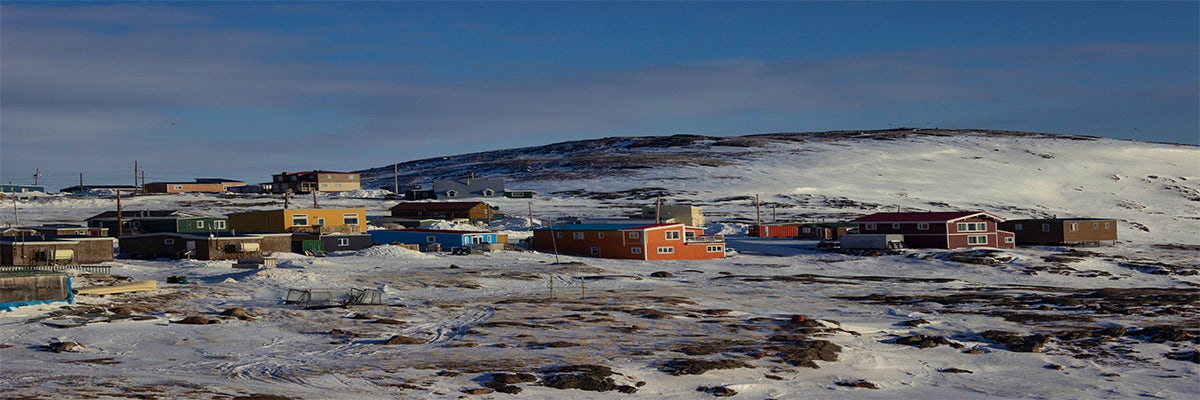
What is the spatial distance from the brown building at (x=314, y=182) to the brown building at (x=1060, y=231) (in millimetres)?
93377

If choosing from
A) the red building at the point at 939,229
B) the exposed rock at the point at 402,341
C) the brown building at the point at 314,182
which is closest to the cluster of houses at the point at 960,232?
the red building at the point at 939,229

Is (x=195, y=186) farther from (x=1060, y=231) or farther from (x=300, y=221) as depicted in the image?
(x=1060, y=231)

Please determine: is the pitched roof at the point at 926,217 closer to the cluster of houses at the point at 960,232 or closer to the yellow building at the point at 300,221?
the cluster of houses at the point at 960,232

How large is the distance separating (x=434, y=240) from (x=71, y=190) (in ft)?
307

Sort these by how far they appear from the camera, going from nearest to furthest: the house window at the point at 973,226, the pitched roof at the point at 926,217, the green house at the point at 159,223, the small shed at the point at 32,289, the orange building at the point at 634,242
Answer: the small shed at the point at 32,289, the orange building at the point at 634,242, the green house at the point at 159,223, the pitched roof at the point at 926,217, the house window at the point at 973,226

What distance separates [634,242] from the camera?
248ft

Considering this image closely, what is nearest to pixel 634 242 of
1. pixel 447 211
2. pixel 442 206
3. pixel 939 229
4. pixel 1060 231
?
pixel 939 229

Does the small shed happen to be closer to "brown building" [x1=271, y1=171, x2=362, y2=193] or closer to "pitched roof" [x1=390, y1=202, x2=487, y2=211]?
"pitched roof" [x1=390, y1=202, x2=487, y2=211]

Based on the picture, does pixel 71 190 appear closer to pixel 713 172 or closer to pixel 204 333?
pixel 713 172

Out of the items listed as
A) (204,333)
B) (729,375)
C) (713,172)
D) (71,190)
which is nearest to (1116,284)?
(729,375)

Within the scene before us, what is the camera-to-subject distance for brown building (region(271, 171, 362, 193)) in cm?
Answer: 15162

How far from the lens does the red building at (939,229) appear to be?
82.0 m

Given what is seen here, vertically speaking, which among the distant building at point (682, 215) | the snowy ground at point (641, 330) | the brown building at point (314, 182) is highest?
the brown building at point (314, 182)

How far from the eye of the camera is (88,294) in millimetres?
44500
